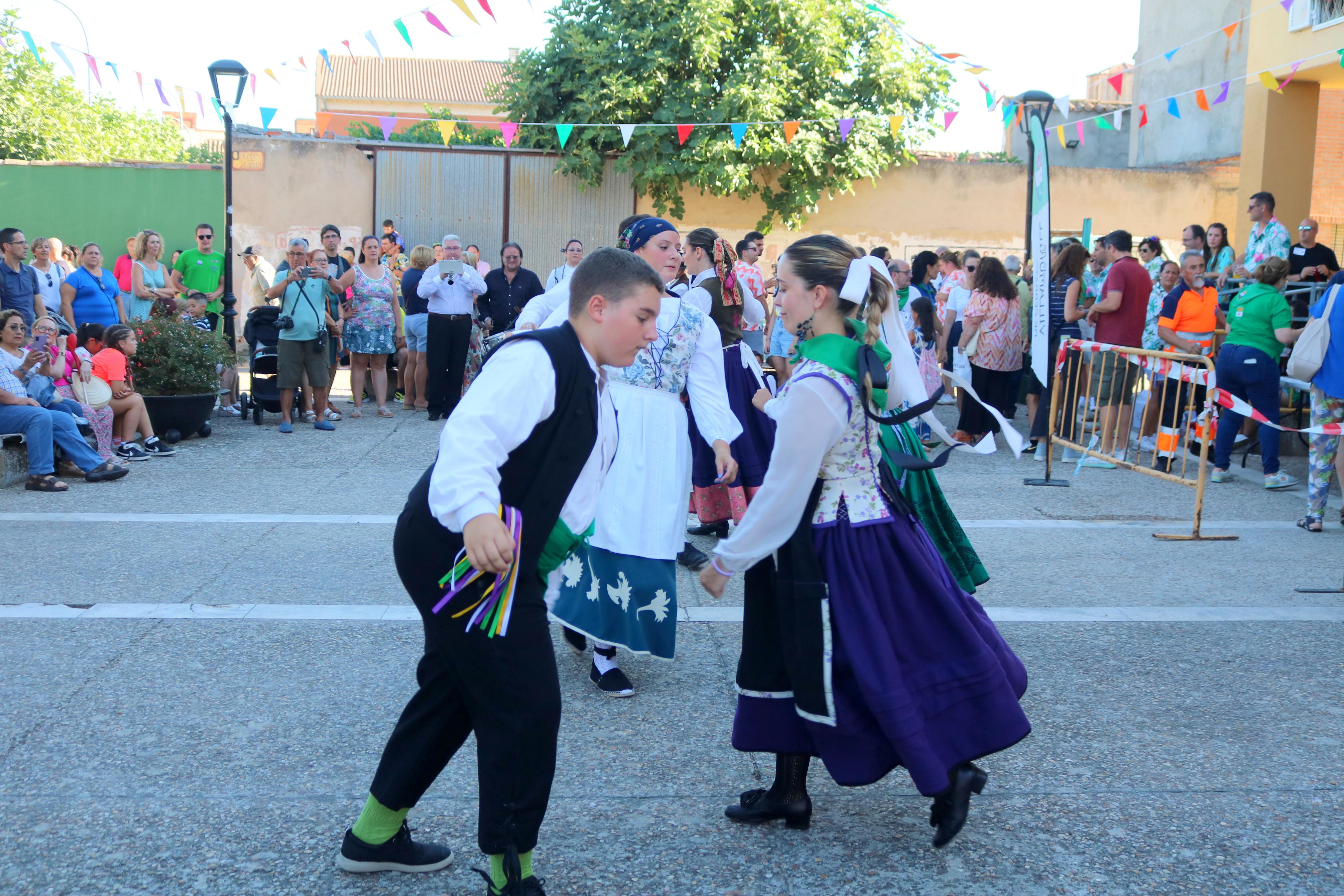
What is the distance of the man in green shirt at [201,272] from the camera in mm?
12859

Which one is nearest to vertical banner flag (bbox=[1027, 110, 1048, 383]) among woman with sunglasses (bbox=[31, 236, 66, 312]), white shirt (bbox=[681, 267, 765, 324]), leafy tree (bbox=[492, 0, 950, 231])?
white shirt (bbox=[681, 267, 765, 324])

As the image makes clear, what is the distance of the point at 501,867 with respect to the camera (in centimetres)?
266

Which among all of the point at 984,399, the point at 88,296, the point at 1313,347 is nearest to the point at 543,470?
the point at 1313,347

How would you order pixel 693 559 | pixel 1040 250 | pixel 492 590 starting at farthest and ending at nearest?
pixel 1040 250 → pixel 693 559 → pixel 492 590

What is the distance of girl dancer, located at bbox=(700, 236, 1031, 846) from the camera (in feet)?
9.78

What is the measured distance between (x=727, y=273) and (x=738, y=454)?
97 centimetres

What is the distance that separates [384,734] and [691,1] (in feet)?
51.2

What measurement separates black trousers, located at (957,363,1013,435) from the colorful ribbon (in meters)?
7.93

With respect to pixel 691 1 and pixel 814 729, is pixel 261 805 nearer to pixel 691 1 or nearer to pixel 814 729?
pixel 814 729

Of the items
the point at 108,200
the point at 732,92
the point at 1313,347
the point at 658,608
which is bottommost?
the point at 658,608

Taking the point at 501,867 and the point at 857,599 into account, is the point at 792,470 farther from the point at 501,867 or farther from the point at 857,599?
the point at 501,867

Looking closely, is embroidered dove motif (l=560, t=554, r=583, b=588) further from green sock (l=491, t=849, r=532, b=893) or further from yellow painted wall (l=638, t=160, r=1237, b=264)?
yellow painted wall (l=638, t=160, r=1237, b=264)

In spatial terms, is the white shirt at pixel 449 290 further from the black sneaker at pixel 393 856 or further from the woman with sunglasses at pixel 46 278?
the black sneaker at pixel 393 856

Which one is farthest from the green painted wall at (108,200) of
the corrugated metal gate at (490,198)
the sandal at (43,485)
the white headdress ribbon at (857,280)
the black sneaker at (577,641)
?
the white headdress ribbon at (857,280)
